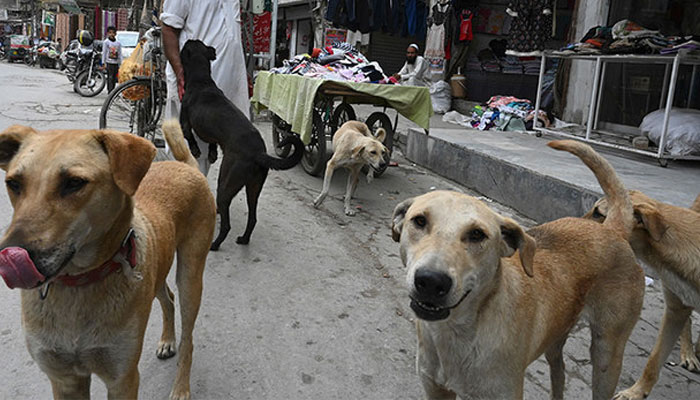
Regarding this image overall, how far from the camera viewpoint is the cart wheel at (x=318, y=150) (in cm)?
668

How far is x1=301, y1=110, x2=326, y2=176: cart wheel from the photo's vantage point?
6.68 m

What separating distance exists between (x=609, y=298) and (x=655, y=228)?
56cm

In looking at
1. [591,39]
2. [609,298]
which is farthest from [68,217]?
[591,39]

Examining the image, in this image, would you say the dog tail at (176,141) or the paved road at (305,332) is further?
the dog tail at (176,141)

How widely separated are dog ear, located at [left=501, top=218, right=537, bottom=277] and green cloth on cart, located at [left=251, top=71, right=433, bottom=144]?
451 centimetres

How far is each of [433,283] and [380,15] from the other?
12.1 m

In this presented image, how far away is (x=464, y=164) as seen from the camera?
6.77 m

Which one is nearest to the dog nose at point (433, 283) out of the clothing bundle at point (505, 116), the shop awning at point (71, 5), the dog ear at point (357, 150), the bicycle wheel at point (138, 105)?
the dog ear at point (357, 150)

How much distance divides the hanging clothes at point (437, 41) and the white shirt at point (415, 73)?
0.38 m

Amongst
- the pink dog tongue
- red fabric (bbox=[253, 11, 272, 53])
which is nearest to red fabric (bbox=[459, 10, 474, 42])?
red fabric (bbox=[253, 11, 272, 53])

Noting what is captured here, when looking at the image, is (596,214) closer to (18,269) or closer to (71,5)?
(18,269)

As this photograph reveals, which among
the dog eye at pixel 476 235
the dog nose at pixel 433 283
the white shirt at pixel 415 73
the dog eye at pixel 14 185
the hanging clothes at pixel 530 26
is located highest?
the hanging clothes at pixel 530 26

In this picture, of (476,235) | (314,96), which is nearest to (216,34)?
(314,96)

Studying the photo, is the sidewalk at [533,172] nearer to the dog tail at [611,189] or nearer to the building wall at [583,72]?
the building wall at [583,72]
